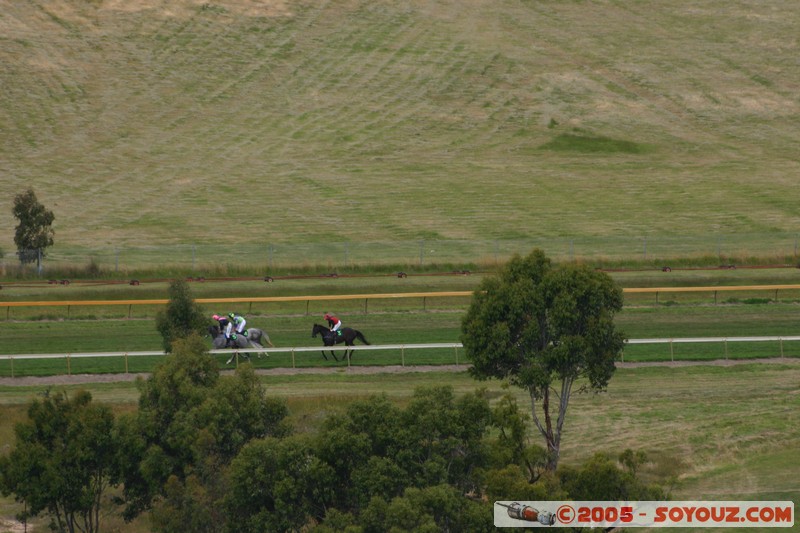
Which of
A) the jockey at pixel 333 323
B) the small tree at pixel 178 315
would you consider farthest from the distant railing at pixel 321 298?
the small tree at pixel 178 315

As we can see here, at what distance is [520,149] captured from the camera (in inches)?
3302

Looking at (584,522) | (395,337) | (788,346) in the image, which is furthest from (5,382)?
(788,346)

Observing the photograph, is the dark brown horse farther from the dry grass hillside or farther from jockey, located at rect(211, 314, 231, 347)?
the dry grass hillside

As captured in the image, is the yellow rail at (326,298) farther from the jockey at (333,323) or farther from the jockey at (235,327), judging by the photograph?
the jockey at (235,327)

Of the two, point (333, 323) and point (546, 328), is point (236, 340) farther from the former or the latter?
point (546, 328)

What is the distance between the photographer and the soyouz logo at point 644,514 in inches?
772

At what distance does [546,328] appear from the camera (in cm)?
2603

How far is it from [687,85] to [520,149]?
17202mm

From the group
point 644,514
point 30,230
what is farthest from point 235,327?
point 30,230

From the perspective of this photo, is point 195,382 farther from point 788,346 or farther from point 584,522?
point 788,346

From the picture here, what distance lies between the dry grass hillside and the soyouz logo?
142 ft

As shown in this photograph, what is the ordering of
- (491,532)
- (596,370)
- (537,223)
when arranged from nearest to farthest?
1. (491,532)
2. (596,370)
3. (537,223)

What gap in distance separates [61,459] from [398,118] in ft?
214

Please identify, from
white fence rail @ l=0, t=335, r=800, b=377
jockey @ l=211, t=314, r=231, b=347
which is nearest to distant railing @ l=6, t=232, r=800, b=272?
white fence rail @ l=0, t=335, r=800, b=377
